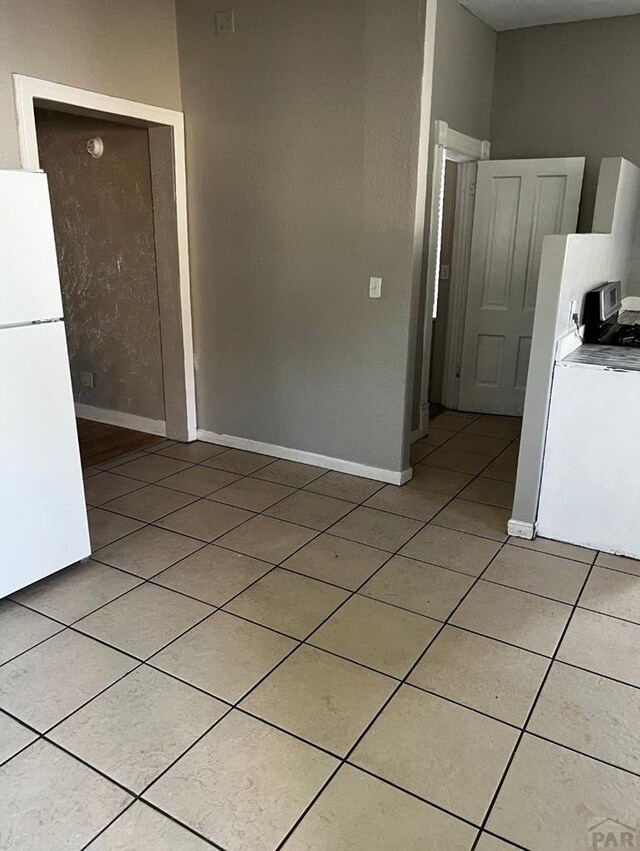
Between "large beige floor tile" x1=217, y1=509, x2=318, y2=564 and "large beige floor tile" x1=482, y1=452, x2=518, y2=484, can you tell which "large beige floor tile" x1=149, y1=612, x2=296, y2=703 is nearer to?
"large beige floor tile" x1=217, y1=509, x2=318, y2=564

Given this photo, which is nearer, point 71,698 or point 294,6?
point 71,698

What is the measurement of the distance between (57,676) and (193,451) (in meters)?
2.23

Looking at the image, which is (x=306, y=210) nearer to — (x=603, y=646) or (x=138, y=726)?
(x=603, y=646)

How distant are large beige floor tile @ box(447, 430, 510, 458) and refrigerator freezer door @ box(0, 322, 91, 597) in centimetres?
260

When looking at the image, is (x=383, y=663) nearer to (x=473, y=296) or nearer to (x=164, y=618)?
(x=164, y=618)

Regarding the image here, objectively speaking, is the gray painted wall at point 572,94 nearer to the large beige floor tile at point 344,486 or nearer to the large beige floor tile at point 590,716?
the large beige floor tile at point 344,486

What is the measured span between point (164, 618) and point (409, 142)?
8.21 ft

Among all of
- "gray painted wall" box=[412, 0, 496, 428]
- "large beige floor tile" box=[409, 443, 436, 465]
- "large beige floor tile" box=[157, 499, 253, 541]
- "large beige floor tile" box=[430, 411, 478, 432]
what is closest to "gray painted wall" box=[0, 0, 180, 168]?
"gray painted wall" box=[412, 0, 496, 428]

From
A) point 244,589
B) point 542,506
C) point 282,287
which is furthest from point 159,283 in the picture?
point 542,506

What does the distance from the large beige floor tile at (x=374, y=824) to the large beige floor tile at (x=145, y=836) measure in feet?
0.81

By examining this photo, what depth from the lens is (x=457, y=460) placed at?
13.4 ft

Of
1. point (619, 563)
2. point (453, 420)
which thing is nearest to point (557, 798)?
point (619, 563)

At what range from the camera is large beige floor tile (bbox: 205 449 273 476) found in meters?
3.91

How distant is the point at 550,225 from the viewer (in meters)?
4.58
